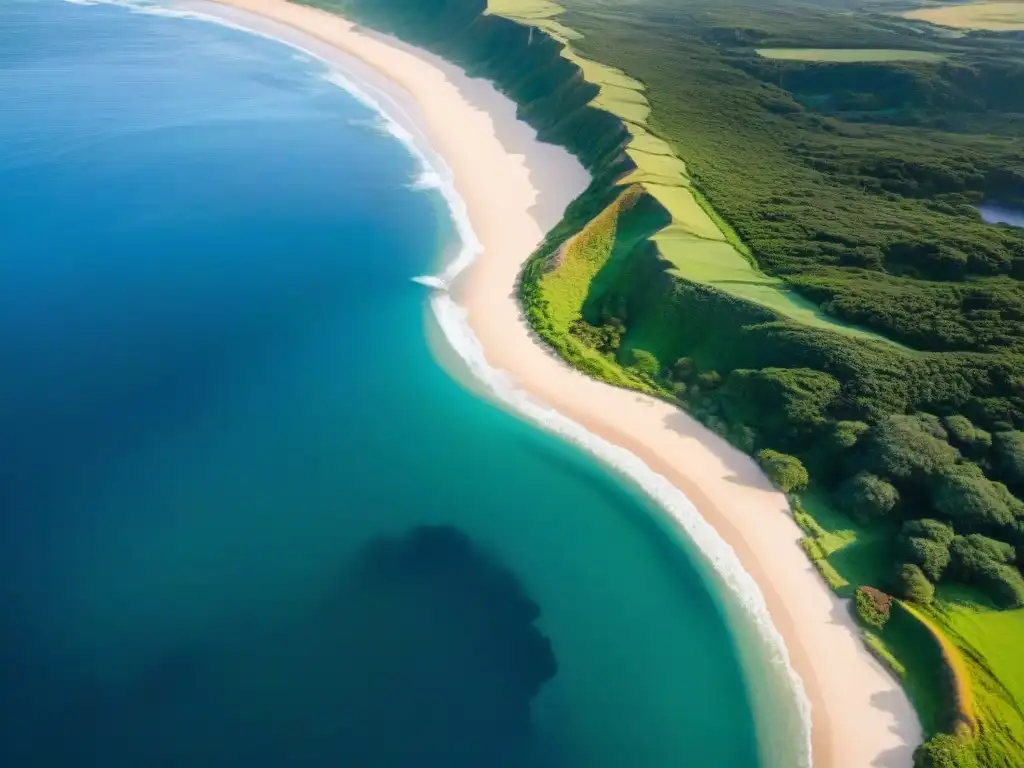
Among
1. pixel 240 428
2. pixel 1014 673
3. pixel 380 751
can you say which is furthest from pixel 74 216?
pixel 1014 673

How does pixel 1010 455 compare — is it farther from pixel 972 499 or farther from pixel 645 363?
pixel 645 363

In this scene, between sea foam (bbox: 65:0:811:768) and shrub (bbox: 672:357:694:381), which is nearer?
sea foam (bbox: 65:0:811:768)

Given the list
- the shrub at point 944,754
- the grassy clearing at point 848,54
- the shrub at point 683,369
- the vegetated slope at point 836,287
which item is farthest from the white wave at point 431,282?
the grassy clearing at point 848,54

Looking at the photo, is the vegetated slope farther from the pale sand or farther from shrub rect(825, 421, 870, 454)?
the pale sand

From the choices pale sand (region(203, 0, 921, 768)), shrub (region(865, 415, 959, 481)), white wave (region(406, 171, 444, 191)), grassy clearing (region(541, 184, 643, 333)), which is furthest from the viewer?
white wave (region(406, 171, 444, 191))

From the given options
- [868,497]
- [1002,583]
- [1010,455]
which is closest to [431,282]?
[868,497]

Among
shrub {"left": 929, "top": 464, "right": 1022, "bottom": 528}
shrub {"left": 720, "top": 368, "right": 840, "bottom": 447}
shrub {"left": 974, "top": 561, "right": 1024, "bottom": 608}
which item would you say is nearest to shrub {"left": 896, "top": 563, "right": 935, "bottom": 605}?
shrub {"left": 974, "top": 561, "right": 1024, "bottom": 608}
